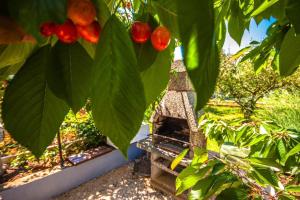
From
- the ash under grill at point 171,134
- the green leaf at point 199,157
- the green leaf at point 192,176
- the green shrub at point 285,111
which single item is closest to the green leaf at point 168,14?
the green leaf at point 192,176

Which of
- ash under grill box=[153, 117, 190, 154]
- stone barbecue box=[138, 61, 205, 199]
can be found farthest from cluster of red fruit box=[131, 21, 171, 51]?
ash under grill box=[153, 117, 190, 154]

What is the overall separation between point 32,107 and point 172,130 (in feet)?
14.2

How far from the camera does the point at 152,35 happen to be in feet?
0.87

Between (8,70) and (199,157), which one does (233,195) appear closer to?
(199,157)

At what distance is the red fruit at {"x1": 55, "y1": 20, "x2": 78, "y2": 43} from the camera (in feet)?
0.71

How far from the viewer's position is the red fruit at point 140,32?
262mm

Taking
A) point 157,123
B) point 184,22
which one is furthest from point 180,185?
point 157,123

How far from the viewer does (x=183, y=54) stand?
153mm

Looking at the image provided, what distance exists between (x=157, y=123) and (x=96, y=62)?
3997mm

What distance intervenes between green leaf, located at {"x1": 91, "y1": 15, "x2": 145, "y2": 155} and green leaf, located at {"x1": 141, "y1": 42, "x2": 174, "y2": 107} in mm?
72

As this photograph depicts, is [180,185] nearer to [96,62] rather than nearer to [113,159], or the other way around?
[96,62]

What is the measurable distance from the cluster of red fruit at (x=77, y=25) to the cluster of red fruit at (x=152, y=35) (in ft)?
0.15

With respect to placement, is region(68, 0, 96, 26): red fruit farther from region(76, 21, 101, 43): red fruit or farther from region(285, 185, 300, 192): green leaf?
region(285, 185, 300, 192): green leaf

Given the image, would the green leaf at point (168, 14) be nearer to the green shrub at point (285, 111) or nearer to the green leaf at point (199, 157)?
the green leaf at point (199, 157)
